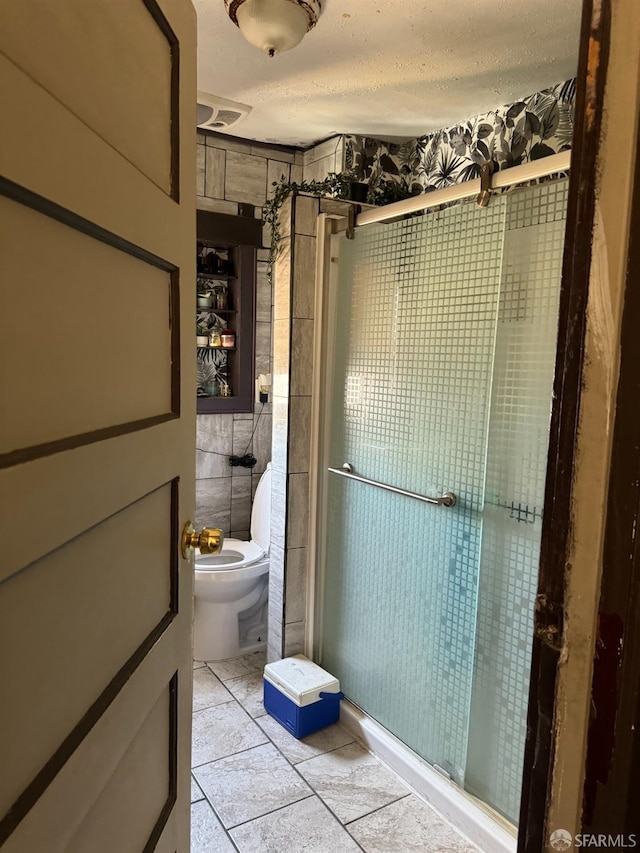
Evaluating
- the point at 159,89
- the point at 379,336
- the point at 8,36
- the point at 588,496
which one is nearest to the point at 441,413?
the point at 379,336

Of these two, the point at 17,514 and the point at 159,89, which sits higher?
the point at 159,89

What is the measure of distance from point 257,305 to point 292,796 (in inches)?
83.2

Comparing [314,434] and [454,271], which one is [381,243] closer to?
[454,271]

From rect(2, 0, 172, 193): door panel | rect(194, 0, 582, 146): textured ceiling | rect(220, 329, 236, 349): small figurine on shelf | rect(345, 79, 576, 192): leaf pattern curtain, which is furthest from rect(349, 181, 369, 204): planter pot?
rect(2, 0, 172, 193): door panel

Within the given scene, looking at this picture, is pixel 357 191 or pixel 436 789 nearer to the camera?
pixel 436 789

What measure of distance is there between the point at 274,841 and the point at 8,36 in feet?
6.30

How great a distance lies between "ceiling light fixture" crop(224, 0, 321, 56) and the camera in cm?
157

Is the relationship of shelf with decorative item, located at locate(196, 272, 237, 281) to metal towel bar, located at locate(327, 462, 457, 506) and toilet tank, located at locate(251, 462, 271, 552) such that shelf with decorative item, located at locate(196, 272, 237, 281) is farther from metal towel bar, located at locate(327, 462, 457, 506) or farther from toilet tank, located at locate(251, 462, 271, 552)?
metal towel bar, located at locate(327, 462, 457, 506)

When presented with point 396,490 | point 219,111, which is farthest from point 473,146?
point 396,490

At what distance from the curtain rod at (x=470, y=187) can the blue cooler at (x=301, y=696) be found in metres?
1.73

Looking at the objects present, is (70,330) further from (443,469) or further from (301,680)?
(301,680)

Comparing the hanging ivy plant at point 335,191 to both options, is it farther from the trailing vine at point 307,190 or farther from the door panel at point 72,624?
the door panel at point 72,624

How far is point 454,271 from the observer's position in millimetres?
1780

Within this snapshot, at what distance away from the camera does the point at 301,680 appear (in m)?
2.18
